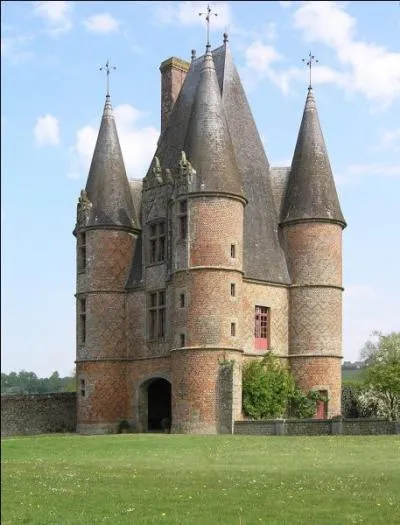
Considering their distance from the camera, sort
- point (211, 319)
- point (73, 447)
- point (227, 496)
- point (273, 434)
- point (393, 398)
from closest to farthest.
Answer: point (227, 496) < point (73, 447) < point (273, 434) < point (211, 319) < point (393, 398)

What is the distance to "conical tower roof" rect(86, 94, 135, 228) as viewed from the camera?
137ft

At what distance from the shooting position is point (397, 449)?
2431 centimetres

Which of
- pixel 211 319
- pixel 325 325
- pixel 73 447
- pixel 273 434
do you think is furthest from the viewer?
pixel 325 325

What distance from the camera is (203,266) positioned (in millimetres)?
36031

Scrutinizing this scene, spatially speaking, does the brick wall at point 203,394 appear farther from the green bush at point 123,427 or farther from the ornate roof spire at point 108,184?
the ornate roof spire at point 108,184

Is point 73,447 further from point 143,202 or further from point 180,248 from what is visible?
point 143,202

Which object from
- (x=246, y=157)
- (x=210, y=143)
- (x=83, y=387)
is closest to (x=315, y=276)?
(x=246, y=157)

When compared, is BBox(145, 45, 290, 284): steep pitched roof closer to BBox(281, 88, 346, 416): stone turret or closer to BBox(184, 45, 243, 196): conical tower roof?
BBox(281, 88, 346, 416): stone turret

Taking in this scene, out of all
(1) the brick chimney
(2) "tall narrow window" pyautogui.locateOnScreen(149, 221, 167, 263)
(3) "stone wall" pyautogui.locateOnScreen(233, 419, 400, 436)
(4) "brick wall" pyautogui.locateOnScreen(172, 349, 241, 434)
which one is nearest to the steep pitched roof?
(1) the brick chimney

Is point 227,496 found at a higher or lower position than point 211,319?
lower

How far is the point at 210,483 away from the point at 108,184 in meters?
26.9

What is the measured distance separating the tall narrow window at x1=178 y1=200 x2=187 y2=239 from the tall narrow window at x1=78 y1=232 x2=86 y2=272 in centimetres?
673

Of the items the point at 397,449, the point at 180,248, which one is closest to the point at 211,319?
the point at 180,248

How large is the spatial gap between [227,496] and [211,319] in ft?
68.5
